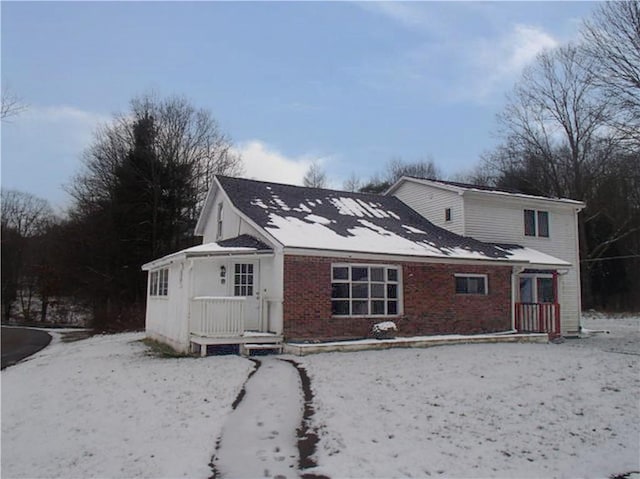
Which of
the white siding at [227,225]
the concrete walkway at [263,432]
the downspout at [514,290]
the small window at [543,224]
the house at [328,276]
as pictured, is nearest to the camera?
the concrete walkway at [263,432]

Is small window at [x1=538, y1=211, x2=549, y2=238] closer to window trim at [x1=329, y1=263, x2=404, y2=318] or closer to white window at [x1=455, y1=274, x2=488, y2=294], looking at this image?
white window at [x1=455, y1=274, x2=488, y2=294]

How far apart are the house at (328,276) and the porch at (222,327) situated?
0.08 ft

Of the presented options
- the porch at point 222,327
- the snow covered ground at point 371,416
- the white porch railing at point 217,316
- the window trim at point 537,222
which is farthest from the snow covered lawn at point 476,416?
the window trim at point 537,222

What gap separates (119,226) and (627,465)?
32.2m

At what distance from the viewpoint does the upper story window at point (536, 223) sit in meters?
21.9

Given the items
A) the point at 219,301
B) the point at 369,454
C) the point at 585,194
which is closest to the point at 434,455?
the point at 369,454

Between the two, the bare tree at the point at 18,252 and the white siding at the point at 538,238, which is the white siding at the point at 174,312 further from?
the bare tree at the point at 18,252

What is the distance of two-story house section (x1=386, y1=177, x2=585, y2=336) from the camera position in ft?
66.2

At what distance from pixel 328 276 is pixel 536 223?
11.3 meters

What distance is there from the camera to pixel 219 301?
13648 mm

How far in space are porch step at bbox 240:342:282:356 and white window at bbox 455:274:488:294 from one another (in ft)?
20.8

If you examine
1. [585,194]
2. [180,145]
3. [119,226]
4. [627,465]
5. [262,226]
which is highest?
[180,145]

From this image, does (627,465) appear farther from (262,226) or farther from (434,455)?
(262,226)

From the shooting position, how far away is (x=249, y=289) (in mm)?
15180
